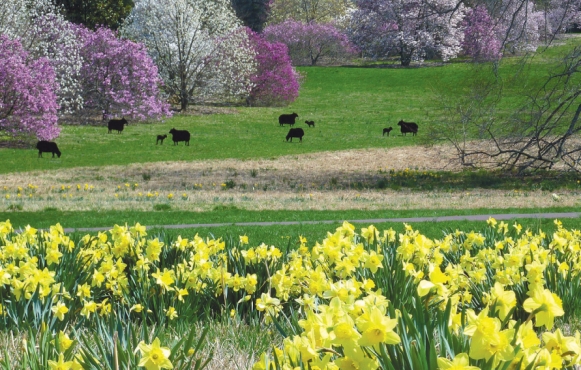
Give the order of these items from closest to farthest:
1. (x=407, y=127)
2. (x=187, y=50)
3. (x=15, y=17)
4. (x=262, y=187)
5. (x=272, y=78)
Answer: (x=262, y=187) < (x=15, y=17) < (x=407, y=127) < (x=187, y=50) < (x=272, y=78)

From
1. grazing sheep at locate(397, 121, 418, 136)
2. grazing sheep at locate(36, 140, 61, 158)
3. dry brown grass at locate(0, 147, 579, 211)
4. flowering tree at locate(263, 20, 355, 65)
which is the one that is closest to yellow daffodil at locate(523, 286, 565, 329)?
dry brown grass at locate(0, 147, 579, 211)

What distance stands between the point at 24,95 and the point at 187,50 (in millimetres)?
A: 14775

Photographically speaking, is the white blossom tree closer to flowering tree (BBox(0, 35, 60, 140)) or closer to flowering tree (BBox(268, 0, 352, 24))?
flowering tree (BBox(0, 35, 60, 140))

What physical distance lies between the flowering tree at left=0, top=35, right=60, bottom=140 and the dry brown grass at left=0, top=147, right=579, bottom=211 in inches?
196

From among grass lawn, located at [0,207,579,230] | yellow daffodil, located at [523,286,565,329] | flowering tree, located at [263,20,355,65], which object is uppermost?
flowering tree, located at [263,20,355,65]

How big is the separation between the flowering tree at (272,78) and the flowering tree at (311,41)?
50.5 feet

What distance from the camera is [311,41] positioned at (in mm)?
59094

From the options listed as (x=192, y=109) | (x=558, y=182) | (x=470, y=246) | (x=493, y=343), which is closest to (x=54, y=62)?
(x=192, y=109)

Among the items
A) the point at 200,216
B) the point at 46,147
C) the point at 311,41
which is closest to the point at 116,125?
the point at 46,147

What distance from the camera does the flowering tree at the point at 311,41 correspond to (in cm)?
5762

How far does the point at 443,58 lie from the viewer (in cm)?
5319

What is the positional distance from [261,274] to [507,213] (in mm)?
8599

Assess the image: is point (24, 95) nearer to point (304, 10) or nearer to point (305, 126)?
point (305, 126)

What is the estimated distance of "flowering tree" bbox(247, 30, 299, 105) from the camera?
41.2m
